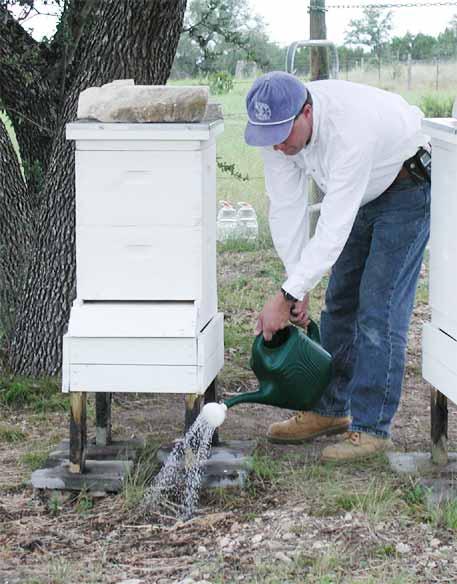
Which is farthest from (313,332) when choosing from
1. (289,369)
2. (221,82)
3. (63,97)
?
(63,97)

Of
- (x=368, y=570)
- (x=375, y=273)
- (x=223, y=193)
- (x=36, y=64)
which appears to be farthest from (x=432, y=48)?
(x=368, y=570)

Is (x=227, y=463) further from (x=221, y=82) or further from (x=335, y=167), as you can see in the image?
(x=221, y=82)

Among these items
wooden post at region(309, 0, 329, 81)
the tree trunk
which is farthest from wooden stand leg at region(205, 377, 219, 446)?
wooden post at region(309, 0, 329, 81)

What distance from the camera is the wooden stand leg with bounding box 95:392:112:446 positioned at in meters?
4.43

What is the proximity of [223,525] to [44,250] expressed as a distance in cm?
212

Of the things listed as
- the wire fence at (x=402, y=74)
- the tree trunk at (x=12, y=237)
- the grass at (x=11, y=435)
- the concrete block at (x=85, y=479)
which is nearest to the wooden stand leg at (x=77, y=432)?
the concrete block at (x=85, y=479)

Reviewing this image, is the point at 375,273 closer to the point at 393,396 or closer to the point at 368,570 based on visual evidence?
the point at 393,396

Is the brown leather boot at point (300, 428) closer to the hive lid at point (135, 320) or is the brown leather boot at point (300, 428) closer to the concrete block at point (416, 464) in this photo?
the concrete block at point (416, 464)

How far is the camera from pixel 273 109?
3.77 m

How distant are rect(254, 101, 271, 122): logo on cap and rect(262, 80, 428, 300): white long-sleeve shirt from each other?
0.22m

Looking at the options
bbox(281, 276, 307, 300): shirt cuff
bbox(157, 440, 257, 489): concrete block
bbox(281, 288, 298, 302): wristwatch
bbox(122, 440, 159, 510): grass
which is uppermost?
bbox(281, 276, 307, 300): shirt cuff

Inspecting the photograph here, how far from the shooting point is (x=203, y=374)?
3947mm

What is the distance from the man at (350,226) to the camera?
385 centimetres

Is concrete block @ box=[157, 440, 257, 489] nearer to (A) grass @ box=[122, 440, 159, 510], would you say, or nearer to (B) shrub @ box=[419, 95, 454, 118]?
(A) grass @ box=[122, 440, 159, 510]
